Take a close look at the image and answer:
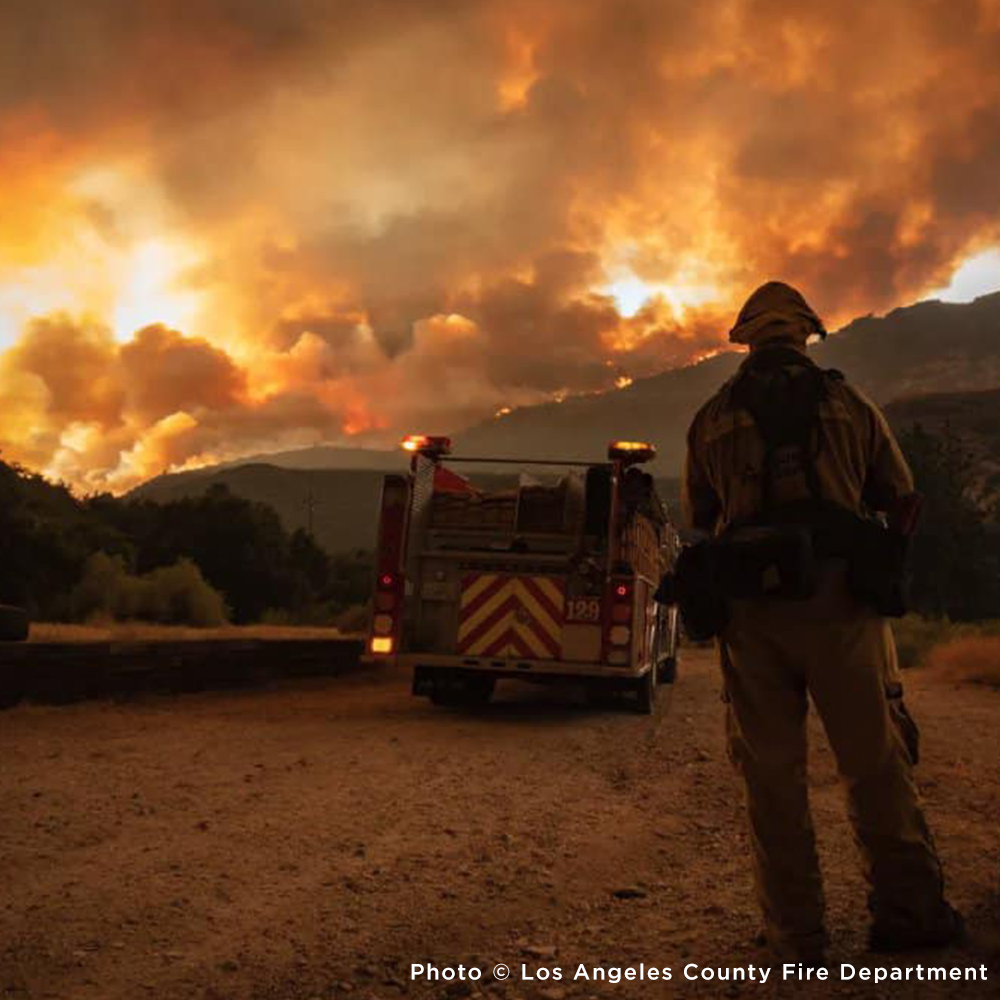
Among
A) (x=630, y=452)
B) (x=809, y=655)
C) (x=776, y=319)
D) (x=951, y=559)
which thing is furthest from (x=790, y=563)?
(x=951, y=559)

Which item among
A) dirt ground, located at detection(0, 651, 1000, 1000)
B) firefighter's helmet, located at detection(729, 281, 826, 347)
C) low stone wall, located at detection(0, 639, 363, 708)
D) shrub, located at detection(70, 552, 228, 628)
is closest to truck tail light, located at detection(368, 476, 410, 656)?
dirt ground, located at detection(0, 651, 1000, 1000)

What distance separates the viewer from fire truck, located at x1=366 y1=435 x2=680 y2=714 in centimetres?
970

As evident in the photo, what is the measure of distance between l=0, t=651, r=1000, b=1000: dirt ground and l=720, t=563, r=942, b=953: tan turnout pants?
0.21m

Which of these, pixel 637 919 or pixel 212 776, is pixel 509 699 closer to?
pixel 212 776

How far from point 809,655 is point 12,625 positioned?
2.74 meters

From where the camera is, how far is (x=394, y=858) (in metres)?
4.61

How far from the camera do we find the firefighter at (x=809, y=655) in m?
3.09

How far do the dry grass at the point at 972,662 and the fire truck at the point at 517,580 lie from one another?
660 centimetres

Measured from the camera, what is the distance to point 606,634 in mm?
9617

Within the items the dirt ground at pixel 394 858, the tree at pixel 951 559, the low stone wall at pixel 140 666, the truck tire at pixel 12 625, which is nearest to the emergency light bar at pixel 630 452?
the dirt ground at pixel 394 858

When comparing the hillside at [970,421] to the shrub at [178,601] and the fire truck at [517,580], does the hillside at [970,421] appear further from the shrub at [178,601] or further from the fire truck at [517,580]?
the fire truck at [517,580]

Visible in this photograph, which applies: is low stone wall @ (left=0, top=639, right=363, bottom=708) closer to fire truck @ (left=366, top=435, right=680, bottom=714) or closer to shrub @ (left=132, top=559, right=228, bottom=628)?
fire truck @ (left=366, top=435, right=680, bottom=714)

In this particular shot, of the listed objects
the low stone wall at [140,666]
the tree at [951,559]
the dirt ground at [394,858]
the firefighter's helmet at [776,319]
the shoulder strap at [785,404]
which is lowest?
the dirt ground at [394,858]

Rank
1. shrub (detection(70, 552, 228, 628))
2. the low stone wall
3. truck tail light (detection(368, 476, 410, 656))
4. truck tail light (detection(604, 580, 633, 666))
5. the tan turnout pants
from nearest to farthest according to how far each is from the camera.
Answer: the tan turnout pants → the low stone wall → truck tail light (detection(604, 580, 633, 666)) → truck tail light (detection(368, 476, 410, 656)) → shrub (detection(70, 552, 228, 628))
